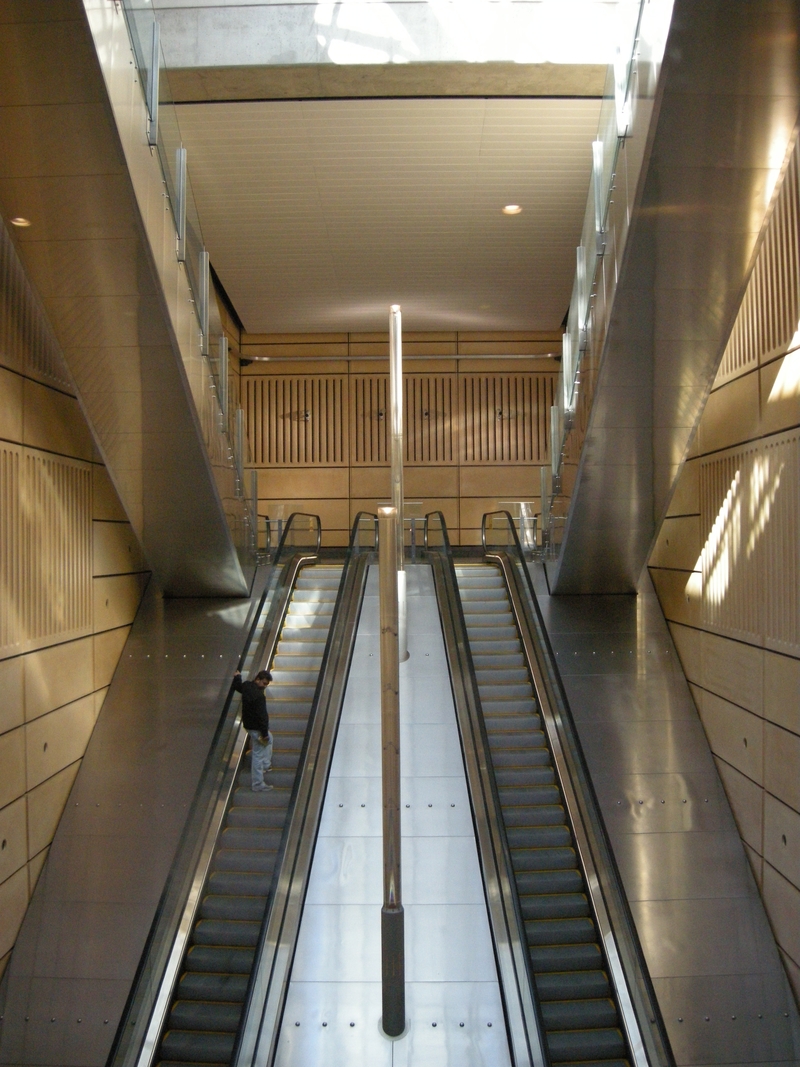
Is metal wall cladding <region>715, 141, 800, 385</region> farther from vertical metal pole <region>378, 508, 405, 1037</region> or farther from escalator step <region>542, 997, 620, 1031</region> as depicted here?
escalator step <region>542, 997, 620, 1031</region>

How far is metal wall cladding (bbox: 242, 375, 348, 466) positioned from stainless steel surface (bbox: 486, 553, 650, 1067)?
20.0 feet

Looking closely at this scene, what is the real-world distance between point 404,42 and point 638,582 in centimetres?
597

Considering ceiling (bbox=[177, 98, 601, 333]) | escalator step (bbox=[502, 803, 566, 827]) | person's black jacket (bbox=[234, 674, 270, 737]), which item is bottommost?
escalator step (bbox=[502, 803, 566, 827])

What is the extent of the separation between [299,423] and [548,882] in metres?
9.77

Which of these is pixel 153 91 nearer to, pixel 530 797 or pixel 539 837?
pixel 530 797

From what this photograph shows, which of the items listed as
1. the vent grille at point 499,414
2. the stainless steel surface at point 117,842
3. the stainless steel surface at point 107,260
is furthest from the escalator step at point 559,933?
the vent grille at point 499,414

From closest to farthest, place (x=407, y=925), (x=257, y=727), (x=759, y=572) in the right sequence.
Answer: (x=407, y=925) → (x=759, y=572) → (x=257, y=727)

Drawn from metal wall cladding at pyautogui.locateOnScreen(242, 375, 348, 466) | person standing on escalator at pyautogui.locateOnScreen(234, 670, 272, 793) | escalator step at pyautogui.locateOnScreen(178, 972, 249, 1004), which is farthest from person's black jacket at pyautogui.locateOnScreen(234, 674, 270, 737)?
metal wall cladding at pyautogui.locateOnScreen(242, 375, 348, 466)

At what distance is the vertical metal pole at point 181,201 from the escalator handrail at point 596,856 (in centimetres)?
451

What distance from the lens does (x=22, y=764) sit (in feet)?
21.1

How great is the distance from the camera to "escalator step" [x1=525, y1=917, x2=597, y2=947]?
609 cm

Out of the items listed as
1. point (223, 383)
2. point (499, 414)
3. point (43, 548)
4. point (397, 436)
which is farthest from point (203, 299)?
point (499, 414)

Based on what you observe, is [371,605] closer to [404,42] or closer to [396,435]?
[396,435]

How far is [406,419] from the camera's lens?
14.7 meters
